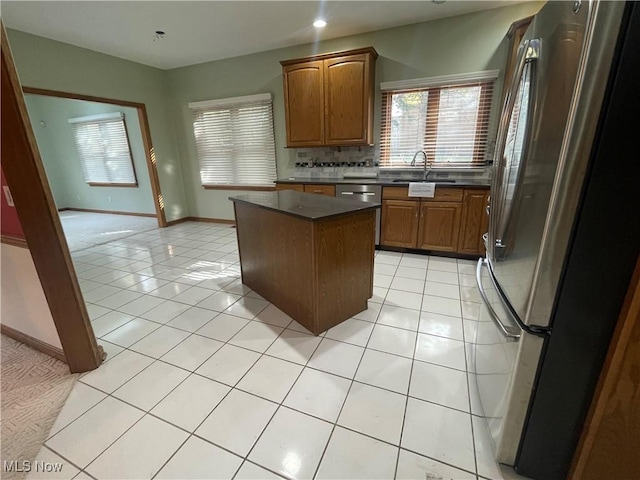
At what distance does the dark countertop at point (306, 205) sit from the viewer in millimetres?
1879

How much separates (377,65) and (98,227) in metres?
5.72

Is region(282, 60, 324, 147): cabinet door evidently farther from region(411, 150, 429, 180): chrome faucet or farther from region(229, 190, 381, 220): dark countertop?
region(229, 190, 381, 220): dark countertop

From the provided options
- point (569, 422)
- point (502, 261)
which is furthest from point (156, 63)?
point (569, 422)

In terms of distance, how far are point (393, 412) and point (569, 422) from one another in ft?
2.30

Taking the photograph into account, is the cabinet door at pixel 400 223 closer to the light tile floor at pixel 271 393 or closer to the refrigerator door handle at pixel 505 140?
the light tile floor at pixel 271 393

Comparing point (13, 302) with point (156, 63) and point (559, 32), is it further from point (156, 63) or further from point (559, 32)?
point (156, 63)

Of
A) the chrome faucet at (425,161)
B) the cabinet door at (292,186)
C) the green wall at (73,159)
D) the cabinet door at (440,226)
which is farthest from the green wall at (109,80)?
the cabinet door at (440,226)

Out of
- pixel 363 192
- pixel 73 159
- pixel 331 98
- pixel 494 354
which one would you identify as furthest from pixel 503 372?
pixel 73 159

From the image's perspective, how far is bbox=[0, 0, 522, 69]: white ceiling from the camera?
2952mm

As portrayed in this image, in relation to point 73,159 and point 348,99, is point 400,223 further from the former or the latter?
point 73,159

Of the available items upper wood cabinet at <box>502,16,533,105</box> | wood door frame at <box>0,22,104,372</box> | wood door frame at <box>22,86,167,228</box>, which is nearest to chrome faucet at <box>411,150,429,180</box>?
upper wood cabinet at <box>502,16,533,105</box>

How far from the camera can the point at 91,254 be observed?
3.99 meters

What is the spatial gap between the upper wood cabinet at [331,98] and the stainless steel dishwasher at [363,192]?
599 mm

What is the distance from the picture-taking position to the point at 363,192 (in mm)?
3586
